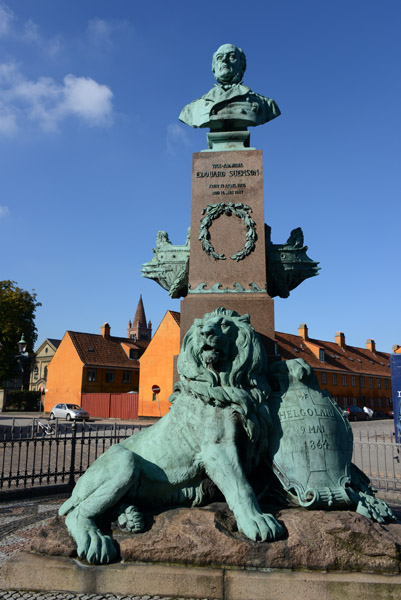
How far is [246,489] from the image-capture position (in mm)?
3209

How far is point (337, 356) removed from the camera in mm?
45688

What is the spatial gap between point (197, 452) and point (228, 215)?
10.2 feet

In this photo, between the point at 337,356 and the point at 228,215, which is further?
the point at 337,356

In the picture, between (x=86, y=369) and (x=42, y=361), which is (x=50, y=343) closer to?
(x=42, y=361)

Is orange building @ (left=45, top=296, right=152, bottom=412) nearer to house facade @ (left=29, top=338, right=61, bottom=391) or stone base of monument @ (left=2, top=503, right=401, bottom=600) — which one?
house facade @ (left=29, top=338, right=61, bottom=391)

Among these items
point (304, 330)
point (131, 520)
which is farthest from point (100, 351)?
point (131, 520)

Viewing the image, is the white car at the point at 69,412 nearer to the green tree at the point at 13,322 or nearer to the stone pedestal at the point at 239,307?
the green tree at the point at 13,322

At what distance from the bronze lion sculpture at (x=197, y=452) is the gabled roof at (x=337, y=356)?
115 ft

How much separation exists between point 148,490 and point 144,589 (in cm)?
65

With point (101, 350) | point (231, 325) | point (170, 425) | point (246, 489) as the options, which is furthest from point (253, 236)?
point (101, 350)

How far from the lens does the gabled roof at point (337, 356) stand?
4106cm

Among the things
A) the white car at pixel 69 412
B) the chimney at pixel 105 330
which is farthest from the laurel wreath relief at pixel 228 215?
the chimney at pixel 105 330

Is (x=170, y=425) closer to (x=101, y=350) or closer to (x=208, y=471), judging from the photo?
(x=208, y=471)

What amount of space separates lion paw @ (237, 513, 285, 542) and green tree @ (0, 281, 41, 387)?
112ft
